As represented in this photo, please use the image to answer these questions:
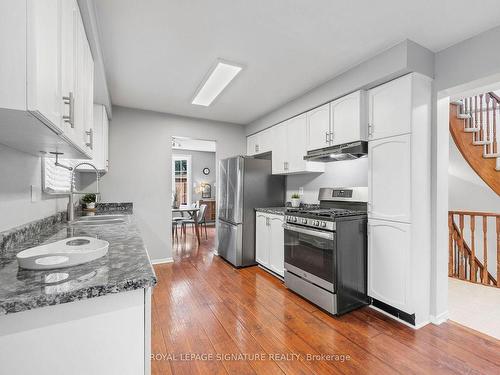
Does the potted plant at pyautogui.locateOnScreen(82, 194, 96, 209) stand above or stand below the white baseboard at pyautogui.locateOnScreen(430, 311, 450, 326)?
above

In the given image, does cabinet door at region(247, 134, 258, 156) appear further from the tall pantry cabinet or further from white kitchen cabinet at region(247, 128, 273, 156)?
the tall pantry cabinet

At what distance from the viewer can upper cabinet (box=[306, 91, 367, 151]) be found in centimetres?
245

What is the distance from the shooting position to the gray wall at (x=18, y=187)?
1275 mm

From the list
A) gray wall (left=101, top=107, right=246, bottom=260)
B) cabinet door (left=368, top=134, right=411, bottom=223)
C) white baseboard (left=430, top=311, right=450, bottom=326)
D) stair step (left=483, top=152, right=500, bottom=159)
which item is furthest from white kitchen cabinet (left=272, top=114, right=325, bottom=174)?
stair step (left=483, top=152, right=500, bottom=159)

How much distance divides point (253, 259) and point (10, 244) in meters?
3.03

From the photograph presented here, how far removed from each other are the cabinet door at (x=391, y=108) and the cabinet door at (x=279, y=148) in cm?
139

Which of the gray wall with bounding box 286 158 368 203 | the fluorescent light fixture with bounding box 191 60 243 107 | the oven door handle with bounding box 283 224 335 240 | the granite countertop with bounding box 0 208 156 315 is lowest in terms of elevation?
the oven door handle with bounding box 283 224 335 240

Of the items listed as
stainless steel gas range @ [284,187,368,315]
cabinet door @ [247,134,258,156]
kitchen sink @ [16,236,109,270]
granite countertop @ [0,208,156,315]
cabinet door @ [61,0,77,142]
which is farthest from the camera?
cabinet door @ [247,134,258,156]

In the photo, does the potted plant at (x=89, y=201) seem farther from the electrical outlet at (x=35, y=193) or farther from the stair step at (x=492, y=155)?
the stair step at (x=492, y=155)

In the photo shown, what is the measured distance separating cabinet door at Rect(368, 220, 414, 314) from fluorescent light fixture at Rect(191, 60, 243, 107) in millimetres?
2122

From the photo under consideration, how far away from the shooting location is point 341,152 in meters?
2.59

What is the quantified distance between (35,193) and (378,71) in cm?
292

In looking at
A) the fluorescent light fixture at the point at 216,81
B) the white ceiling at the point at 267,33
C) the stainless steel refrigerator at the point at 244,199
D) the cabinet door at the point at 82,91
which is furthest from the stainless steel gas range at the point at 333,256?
the cabinet door at the point at 82,91

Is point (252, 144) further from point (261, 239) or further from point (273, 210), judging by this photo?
point (261, 239)
